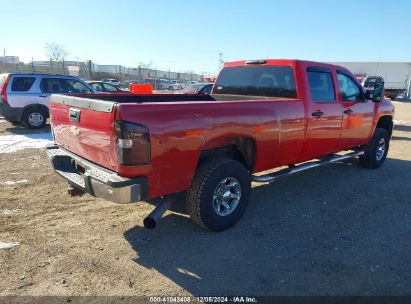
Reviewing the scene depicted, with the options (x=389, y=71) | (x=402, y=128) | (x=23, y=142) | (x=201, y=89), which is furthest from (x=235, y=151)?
(x=389, y=71)

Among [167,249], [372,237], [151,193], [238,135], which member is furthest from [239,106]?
[372,237]

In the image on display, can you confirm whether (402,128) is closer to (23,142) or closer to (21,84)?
(23,142)

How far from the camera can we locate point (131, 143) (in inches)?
119

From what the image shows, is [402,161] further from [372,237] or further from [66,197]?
[66,197]

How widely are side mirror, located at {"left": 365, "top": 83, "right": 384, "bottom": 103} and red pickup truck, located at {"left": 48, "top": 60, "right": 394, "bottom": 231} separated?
28 mm

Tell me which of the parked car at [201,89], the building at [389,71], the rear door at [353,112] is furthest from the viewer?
the building at [389,71]

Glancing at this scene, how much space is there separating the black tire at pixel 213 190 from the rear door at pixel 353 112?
257 centimetres

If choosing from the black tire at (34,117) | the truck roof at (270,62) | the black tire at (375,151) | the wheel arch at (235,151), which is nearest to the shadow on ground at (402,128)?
Result: the black tire at (375,151)

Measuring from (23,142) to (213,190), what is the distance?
698cm

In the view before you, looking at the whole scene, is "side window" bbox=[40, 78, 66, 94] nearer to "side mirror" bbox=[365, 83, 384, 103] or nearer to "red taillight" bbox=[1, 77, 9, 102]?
"red taillight" bbox=[1, 77, 9, 102]

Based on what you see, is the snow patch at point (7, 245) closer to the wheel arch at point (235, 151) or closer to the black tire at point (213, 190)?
the black tire at point (213, 190)

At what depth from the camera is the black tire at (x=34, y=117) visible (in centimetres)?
1081

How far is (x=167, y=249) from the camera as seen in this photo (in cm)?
368

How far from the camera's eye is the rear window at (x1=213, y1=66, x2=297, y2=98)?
197 inches
